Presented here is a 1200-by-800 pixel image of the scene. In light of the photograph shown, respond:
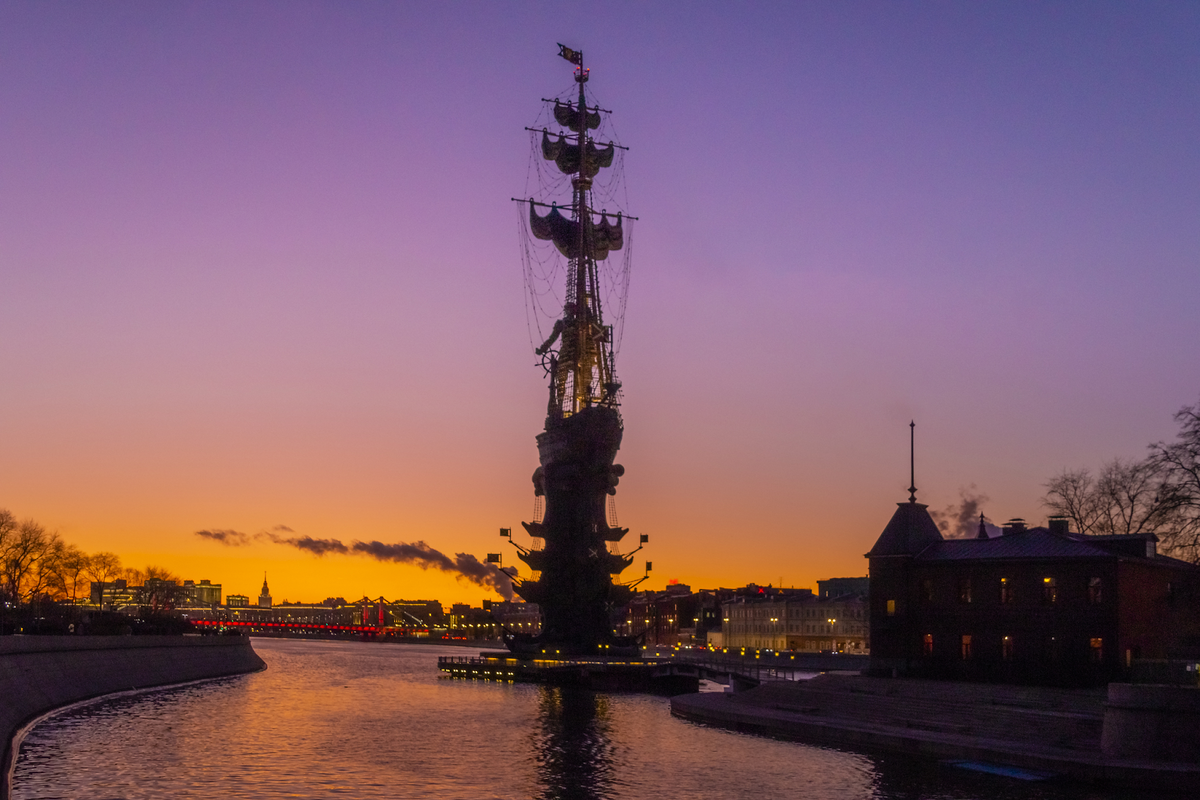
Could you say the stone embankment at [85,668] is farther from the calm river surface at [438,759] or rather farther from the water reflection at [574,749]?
the water reflection at [574,749]

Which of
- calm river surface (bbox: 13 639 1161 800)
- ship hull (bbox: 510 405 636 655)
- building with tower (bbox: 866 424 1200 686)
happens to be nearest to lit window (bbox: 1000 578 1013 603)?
building with tower (bbox: 866 424 1200 686)

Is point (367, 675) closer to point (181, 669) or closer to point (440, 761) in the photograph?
point (181, 669)

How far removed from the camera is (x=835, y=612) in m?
169

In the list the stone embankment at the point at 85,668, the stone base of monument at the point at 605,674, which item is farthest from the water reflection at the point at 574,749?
the stone embankment at the point at 85,668

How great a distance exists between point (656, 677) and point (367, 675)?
149 feet

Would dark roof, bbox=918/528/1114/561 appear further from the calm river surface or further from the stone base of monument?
the stone base of monument

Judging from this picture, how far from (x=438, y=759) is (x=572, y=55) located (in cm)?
9276

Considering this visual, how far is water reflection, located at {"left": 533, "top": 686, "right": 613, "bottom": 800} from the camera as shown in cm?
4106

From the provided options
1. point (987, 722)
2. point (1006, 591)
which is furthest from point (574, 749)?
point (1006, 591)

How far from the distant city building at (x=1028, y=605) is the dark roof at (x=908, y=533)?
8cm

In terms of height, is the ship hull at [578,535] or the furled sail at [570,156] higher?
the furled sail at [570,156]

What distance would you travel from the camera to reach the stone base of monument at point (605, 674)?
91.8 meters

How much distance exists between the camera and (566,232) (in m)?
125

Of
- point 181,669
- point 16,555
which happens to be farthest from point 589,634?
point 16,555
